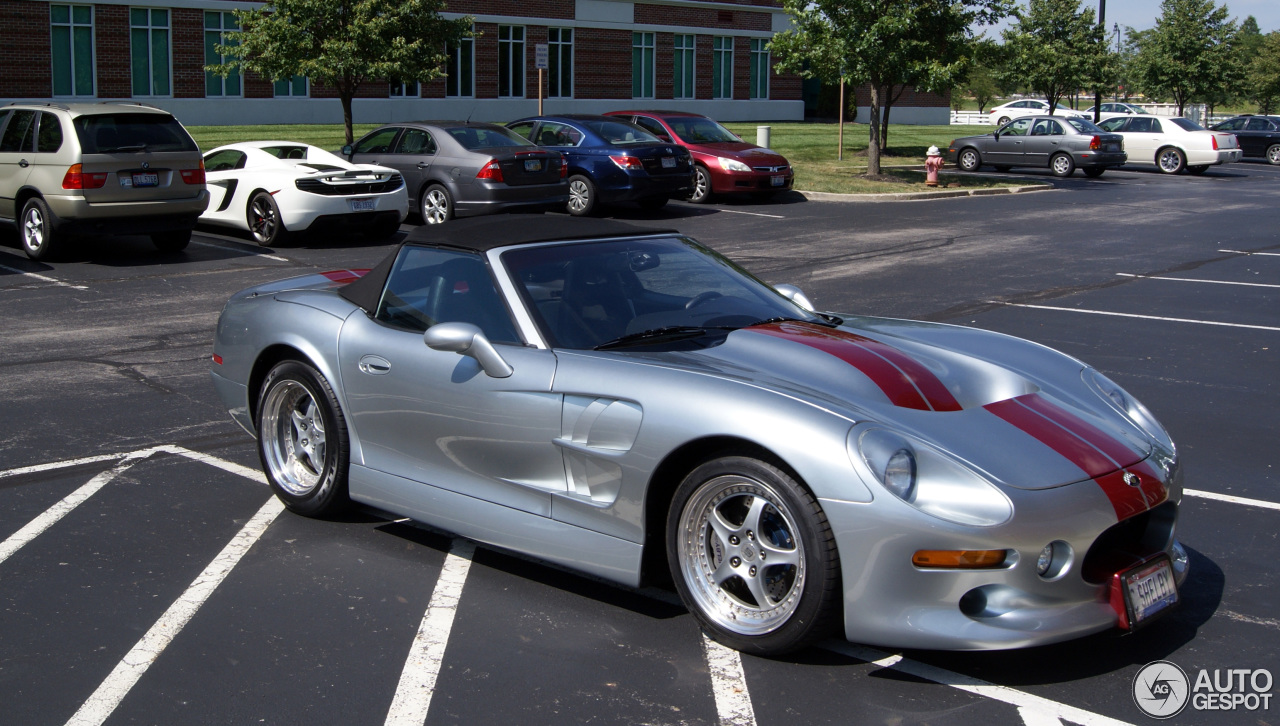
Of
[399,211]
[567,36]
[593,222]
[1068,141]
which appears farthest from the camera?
[567,36]

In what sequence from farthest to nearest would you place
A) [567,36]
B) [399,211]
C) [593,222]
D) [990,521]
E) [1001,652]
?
[567,36] < [399,211] < [593,222] < [1001,652] < [990,521]

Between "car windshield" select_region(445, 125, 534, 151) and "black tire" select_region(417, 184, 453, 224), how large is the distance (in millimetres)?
731

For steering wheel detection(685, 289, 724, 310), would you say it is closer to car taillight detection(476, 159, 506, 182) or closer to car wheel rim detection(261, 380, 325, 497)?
car wheel rim detection(261, 380, 325, 497)

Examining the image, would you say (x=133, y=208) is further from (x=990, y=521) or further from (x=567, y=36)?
(x=567, y=36)

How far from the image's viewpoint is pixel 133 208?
45.5ft

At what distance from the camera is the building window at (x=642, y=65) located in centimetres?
4409

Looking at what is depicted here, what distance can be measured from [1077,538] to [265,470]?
3.68 metres

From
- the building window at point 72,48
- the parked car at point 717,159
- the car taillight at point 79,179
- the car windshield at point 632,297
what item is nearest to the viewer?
the car windshield at point 632,297

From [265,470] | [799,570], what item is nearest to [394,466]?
[265,470]

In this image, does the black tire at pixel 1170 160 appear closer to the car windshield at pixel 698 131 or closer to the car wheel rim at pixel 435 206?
the car windshield at pixel 698 131

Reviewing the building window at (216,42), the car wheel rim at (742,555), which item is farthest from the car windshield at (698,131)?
the car wheel rim at (742,555)

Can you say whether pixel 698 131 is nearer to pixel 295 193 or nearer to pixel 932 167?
pixel 932 167

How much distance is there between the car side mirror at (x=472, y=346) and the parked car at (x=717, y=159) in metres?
16.8

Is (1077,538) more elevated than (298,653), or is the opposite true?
(1077,538)
